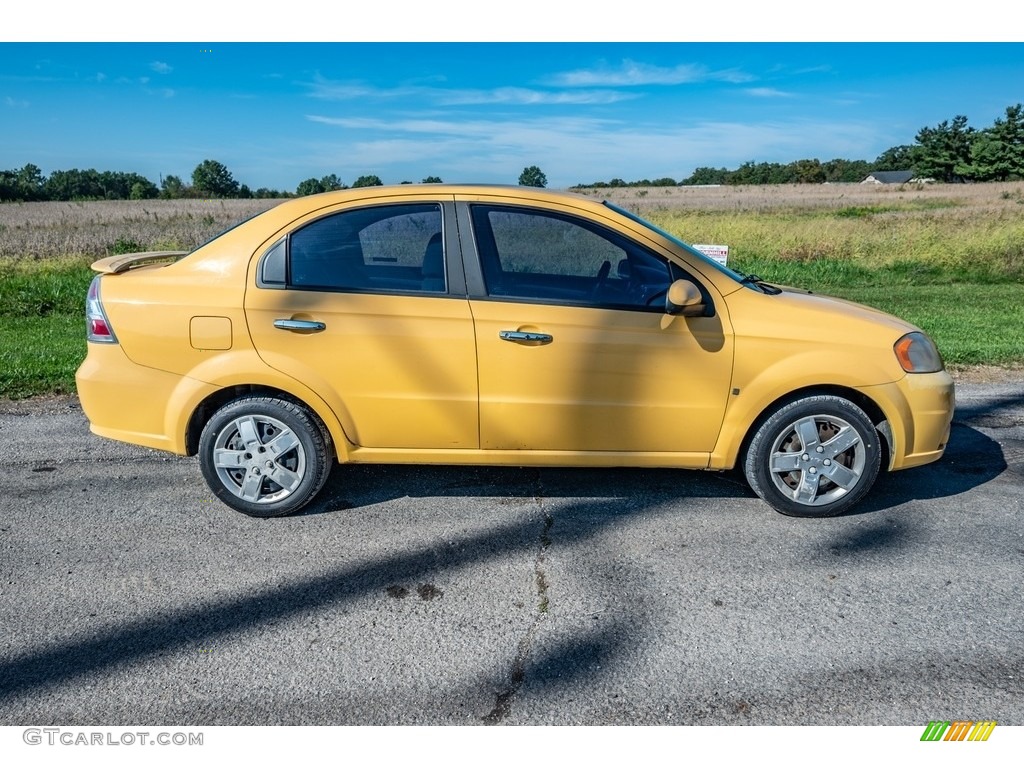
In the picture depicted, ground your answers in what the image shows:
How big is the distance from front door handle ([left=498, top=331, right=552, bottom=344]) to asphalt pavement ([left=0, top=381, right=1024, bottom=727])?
98 centimetres

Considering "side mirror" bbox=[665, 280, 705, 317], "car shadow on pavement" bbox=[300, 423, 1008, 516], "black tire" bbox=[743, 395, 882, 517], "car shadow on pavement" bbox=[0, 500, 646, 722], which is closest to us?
"car shadow on pavement" bbox=[0, 500, 646, 722]

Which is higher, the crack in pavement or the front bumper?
the front bumper

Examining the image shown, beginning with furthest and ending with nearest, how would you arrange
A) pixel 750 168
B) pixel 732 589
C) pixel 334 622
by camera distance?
pixel 750 168, pixel 732 589, pixel 334 622

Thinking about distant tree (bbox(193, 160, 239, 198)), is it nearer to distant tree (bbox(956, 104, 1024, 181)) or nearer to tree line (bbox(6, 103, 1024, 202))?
tree line (bbox(6, 103, 1024, 202))

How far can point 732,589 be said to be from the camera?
3.37 metres

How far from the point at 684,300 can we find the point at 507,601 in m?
1.69

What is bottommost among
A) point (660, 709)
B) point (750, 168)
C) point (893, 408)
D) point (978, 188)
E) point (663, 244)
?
point (660, 709)

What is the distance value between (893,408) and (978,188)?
6194 centimetres

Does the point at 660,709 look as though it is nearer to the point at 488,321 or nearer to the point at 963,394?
the point at 488,321

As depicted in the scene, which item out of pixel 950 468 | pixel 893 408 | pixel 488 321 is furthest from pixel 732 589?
pixel 950 468

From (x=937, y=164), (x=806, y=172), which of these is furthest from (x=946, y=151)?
(x=806, y=172)

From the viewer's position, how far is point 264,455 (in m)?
4.01

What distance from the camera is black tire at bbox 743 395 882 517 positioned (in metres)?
3.97
